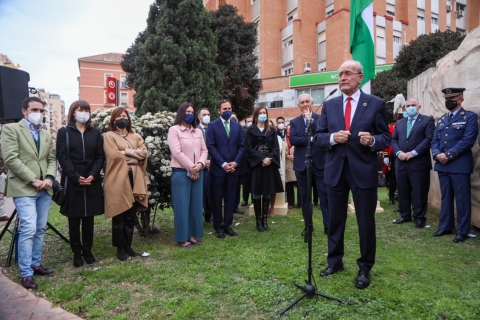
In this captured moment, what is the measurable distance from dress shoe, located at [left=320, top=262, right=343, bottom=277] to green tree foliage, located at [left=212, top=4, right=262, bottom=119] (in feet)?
58.9

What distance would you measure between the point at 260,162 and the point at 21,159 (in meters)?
3.54

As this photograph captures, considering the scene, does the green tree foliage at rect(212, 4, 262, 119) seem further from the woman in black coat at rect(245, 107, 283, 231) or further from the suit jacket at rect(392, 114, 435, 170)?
the suit jacket at rect(392, 114, 435, 170)

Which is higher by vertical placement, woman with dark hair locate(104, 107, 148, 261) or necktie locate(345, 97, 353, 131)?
necktie locate(345, 97, 353, 131)

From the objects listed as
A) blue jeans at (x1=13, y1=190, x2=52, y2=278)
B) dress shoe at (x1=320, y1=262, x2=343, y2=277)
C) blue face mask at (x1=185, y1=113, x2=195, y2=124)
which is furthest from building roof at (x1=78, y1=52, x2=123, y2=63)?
dress shoe at (x1=320, y1=262, x2=343, y2=277)

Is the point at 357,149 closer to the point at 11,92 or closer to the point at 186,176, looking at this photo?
the point at 186,176

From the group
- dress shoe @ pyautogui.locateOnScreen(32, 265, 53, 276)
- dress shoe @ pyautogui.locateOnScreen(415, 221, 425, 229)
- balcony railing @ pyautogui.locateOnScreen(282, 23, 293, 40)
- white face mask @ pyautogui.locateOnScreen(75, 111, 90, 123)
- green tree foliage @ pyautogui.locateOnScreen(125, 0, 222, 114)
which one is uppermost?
balcony railing @ pyautogui.locateOnScreen(282, 23, 293, 40)

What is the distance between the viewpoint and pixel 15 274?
4270mm

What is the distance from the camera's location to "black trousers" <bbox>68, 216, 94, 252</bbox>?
4.44 meters

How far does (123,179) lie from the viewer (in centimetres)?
462

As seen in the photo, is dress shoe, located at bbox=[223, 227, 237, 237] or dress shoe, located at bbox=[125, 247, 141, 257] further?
dress shoe, located at bbox=[223, 227, 237, 237]

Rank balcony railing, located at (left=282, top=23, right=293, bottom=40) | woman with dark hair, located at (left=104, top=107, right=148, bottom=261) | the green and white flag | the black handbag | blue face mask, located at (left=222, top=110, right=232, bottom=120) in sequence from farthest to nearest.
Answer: balcony railing, located at (left=282, top=23, right=293, bottom=40) < the green and white flag < blue face mask, located at (left=222, top=110, right=232, bottom=120) < woman with dark hair, located at (left=104, top=107, right=148, bottom=261) < the black handbag

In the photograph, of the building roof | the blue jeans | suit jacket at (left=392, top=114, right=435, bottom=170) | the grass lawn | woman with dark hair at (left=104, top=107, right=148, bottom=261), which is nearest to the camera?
the grass lawn

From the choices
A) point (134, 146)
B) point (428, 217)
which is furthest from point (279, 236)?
point (428, 217)

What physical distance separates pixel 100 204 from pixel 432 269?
164 inches
